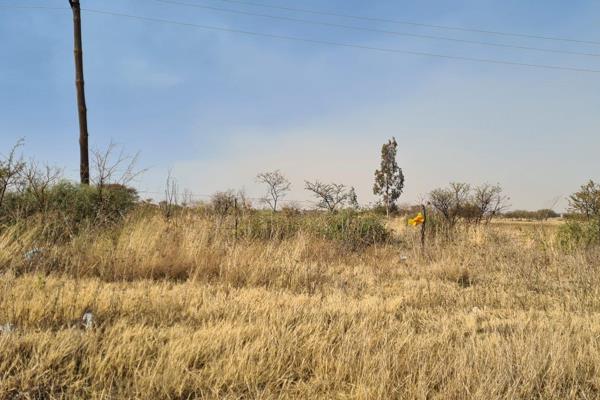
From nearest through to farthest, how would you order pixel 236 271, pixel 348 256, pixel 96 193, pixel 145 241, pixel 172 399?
1. pixel 172 399
2. pixel 236 271
3. pixel 145 241
4. pixel 348 256
5. pixel 96 193

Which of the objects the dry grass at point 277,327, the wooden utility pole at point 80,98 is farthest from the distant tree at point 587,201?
the wooden utility pole at point 80,98

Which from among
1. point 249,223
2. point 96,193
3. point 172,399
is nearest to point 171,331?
point 172,399

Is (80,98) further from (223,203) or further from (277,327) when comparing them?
(277,327)

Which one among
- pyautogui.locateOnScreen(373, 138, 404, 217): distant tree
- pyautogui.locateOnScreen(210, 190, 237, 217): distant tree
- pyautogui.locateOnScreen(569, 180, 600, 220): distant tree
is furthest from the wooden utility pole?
pyautogui.locateOnScreen(373, 138, 404, 217): distant tree

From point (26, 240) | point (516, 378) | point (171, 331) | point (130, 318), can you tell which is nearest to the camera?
point (516, 378)

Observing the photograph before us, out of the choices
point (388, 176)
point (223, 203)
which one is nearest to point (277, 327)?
point (223, 203)

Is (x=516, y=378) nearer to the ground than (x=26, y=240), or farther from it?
nearer to the ground

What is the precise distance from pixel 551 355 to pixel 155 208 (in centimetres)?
948

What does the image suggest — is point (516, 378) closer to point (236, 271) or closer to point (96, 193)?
point (236, 271)

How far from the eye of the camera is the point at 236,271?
6.02 meters

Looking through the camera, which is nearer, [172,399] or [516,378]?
[172,399]

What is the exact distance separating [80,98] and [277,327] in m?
11.7

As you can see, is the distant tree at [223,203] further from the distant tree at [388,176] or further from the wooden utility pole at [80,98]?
the distant tree at [388,176]

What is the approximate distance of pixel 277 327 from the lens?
144 inches
